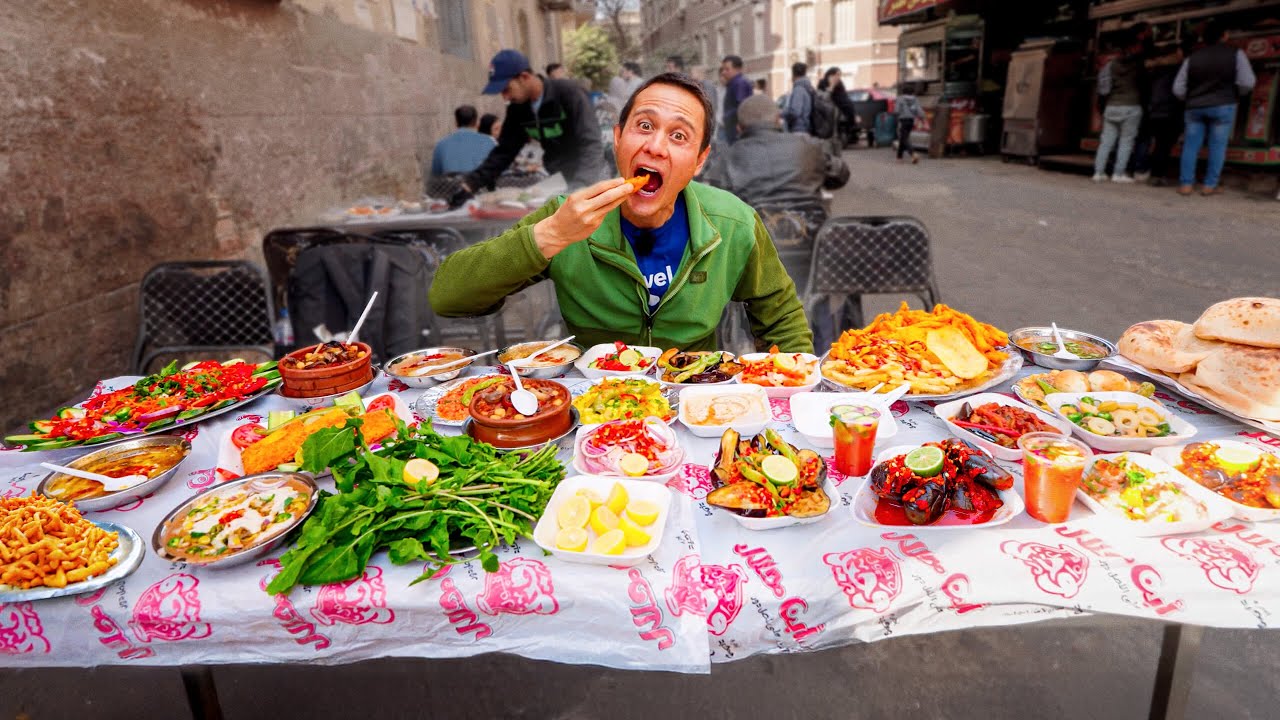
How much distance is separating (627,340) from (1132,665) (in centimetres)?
236

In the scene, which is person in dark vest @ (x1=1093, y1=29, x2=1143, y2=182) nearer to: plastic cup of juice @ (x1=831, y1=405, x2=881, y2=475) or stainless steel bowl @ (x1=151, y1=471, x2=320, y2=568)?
plastic cup of juice @ (x1=831, y1=405, x2=881, y2=475)

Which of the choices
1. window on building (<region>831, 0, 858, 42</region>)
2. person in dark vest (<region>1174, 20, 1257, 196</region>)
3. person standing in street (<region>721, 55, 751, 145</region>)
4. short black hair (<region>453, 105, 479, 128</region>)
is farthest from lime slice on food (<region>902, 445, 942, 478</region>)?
window on building (<region>831, 0, 858, 42</region>)

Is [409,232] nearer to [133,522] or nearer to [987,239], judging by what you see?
[133,522]

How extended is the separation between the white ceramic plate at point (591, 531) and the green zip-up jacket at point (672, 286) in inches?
43.9

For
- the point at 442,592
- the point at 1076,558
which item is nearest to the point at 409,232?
the point at 442,592

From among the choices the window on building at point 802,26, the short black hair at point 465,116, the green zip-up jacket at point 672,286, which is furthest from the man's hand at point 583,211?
the window on building at point 802,26

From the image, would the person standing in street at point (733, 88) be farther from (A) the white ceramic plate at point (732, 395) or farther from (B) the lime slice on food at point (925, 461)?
(B) the lime slice on food at point (925, 461)

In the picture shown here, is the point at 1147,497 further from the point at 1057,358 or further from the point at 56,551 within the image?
the point at 56,551

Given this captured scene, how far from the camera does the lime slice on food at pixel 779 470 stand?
1.58 metres

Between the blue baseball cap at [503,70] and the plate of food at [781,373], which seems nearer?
the plate of food at [781,373]

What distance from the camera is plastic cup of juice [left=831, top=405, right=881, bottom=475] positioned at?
1.68 metres

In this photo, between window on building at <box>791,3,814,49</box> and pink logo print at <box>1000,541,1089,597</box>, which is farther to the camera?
window on building at <box>791,3,814,49</box>

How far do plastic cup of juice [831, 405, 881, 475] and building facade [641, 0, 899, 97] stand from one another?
35.8 metres

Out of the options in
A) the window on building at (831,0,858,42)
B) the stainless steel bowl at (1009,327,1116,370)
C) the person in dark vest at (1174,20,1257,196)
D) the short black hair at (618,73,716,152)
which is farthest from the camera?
the window on building at (831,0,858,42)
